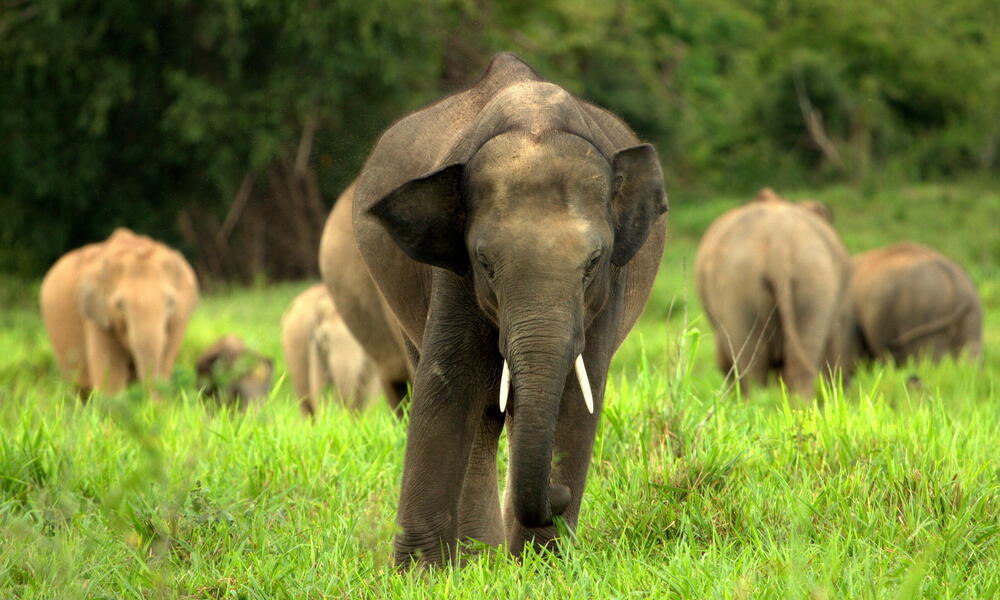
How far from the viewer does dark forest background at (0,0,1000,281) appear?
22734mm

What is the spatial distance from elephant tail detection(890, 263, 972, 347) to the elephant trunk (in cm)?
889

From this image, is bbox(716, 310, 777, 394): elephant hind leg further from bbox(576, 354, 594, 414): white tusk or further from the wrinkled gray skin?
bbox(576, 354, 594, 414): white tusk

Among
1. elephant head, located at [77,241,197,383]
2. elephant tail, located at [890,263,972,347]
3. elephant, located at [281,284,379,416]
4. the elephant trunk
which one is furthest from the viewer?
elephant tail, located at [890,263,972,347]

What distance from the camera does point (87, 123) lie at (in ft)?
77.5

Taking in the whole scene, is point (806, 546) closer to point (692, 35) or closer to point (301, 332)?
point (301, 332)

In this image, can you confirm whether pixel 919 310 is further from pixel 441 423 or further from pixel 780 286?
pixel 441 423

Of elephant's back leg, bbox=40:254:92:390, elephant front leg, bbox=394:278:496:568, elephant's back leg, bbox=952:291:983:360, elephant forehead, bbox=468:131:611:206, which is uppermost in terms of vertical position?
elephant forehead, bbox=468:131:611:206

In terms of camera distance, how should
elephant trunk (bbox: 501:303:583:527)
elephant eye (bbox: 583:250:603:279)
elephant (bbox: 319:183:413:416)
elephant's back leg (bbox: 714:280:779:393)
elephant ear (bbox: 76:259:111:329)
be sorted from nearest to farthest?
elephant trunk (bbox: 501:303:583:527), elephant eye (bbox: 583:250:603:279), elephant (bbox: 319:183:413:416), elephant's back leg (bbox: 714:280:779:393), elephant ear (bbox: 76:259:111:329)

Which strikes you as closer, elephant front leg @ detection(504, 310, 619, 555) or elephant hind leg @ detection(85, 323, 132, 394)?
elephant front leg @ detection(504, 310, 619, 555)

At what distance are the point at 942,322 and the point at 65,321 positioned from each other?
7.93 meters

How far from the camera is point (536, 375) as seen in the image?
3574mm

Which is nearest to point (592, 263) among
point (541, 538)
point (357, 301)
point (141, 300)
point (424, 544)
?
point (541, 538)

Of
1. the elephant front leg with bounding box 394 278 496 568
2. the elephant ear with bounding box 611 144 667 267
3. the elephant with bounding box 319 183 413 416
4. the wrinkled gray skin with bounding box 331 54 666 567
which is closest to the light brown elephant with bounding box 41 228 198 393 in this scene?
the elephant with bounding box 319 183 413 416

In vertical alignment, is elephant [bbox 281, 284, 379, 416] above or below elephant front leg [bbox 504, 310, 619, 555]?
below
